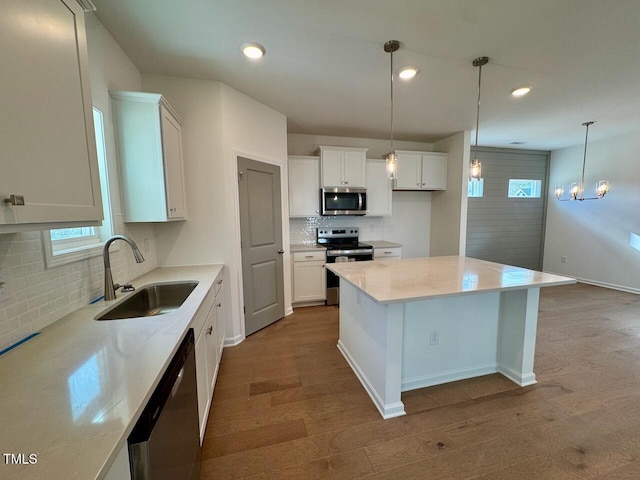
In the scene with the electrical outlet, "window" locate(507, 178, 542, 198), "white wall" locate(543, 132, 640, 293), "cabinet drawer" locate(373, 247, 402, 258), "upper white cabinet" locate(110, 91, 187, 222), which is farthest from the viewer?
"window" locate(507, 178, 542, 198)

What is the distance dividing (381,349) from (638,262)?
18.1 ft

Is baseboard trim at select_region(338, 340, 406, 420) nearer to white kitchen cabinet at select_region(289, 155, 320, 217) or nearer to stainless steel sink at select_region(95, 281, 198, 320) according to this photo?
stainless steel sink at select_region(95, 281, 198, 320)

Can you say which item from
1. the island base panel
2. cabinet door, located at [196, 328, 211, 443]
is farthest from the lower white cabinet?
the island base panel

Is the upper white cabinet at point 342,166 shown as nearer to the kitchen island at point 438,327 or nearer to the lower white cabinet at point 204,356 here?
the kitchen island at point 438,327

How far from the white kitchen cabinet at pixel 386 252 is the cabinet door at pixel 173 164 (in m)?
2.69

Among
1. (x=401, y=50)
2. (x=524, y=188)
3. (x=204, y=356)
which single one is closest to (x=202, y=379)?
(x=204, y=356)

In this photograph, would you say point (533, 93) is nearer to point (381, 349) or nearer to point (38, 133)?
point (381, 349)

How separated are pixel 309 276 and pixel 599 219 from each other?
5.54 meters

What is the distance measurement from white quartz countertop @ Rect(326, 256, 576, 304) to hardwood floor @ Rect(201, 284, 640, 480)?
908 mm

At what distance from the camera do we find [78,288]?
4.70 feet

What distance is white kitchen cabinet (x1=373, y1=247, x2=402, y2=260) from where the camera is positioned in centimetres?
388

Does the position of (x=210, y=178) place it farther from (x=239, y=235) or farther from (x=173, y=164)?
(x=239, y=235)

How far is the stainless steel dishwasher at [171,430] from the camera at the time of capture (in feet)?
2.32

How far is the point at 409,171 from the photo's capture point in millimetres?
4203
